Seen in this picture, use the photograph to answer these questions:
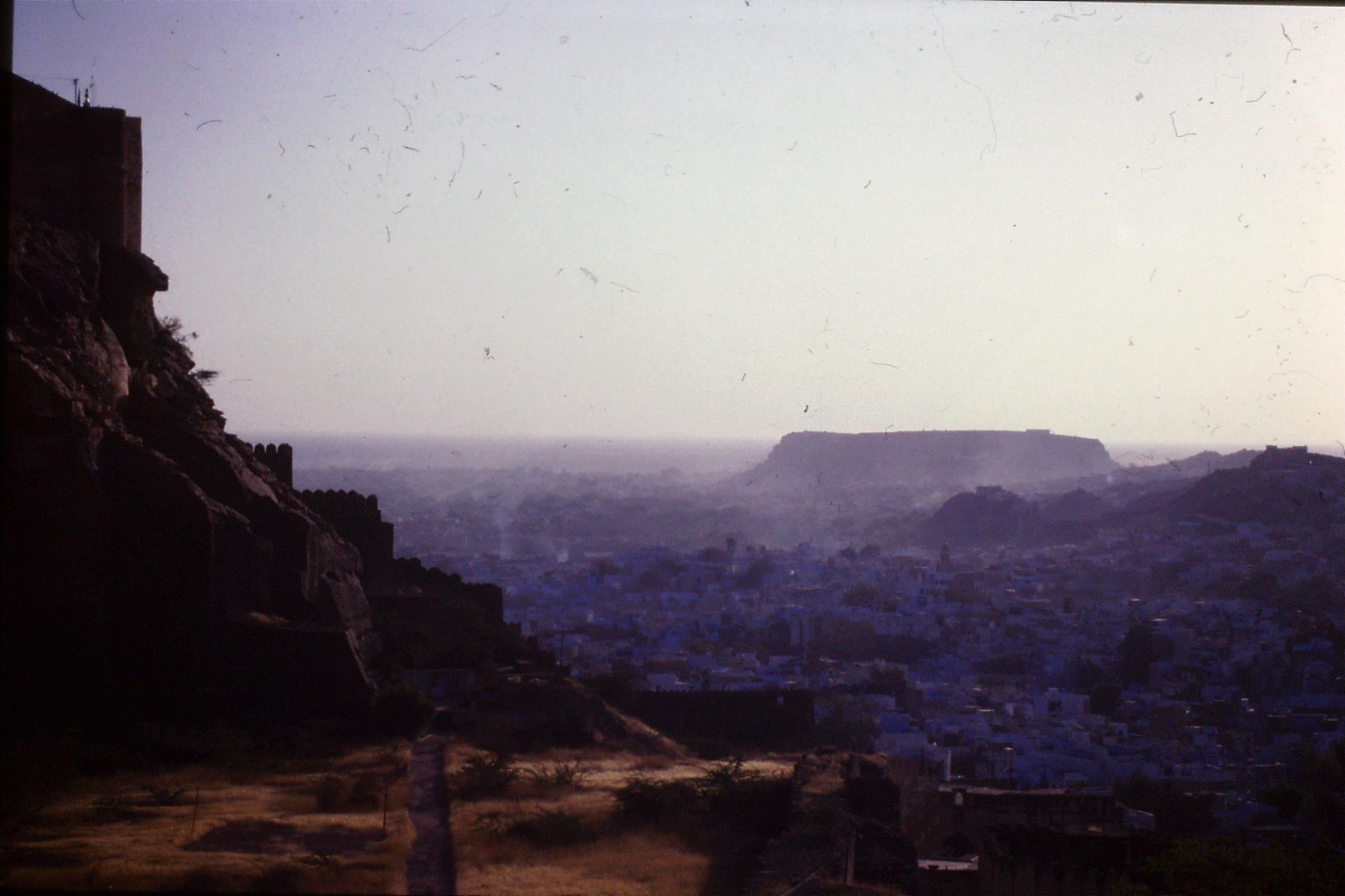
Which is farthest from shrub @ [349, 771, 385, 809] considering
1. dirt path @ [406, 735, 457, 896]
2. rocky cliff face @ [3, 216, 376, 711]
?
rocky cliff face @ [3, 216, 376, 711]

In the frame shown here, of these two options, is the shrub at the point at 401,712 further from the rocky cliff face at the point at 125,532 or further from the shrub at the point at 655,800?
the shrub at the point at 655,800

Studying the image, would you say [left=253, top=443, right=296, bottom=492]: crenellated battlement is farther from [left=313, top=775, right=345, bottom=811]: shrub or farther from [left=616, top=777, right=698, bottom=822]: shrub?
[left=616, top=777, right=698, bottom=822]: shrub

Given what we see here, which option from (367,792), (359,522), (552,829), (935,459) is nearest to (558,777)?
(552,829)

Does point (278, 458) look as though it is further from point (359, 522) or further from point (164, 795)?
point (164, 795)

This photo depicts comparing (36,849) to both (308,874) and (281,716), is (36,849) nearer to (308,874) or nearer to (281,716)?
(308,874)

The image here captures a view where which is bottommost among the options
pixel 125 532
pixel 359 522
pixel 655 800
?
pixel 655 800
